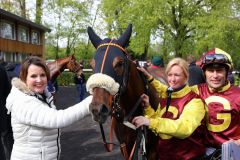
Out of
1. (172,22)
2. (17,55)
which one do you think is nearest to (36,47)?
(17,55)

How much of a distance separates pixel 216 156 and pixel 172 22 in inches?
768

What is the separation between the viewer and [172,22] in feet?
70.3

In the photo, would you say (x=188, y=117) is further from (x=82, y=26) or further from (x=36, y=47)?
(x=82, y=26)

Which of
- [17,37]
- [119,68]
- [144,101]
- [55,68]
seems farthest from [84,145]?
[17,37]

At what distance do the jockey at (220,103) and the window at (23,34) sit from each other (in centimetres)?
2275

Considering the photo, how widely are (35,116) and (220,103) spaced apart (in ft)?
4.55

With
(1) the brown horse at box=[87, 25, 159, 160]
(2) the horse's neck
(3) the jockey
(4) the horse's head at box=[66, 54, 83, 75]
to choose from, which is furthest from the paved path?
(3) the jockey

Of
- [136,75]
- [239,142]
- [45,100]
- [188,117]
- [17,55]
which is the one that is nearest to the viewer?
[188,117]

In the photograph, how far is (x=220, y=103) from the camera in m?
2.57

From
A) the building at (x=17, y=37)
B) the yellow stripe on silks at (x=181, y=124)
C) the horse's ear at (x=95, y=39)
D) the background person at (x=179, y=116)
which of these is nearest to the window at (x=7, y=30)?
the building at (x=17, y=37)

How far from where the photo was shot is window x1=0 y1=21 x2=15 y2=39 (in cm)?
2070

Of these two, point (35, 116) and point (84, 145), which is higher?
point (35, 116)

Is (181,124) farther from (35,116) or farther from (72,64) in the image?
(72,64)

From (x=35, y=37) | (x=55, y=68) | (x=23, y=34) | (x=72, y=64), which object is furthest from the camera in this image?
(x=35, y=37)
